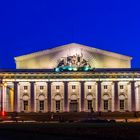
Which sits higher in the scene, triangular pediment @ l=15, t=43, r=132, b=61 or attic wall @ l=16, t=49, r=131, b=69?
triangular pediment @ l=15, t=43, r=132, b=61

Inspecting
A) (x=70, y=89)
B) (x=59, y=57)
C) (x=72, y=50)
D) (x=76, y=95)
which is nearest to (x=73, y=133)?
(x=76, y=95)

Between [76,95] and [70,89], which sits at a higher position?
[70,89]

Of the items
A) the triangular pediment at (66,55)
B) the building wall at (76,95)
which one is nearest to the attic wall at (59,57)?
the triangular pediment at (66,55)

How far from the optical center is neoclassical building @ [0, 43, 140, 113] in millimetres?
96000

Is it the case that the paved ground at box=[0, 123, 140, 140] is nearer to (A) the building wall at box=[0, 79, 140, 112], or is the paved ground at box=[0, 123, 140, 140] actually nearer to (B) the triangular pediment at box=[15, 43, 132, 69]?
(A) the building wall at box=[0, 79, 140, 112]

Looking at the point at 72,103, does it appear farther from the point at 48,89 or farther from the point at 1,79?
the point at 1,79

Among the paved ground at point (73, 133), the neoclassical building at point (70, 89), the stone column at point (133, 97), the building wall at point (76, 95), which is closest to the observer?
the paved ground at point (73, 133)

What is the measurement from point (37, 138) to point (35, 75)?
188 ft

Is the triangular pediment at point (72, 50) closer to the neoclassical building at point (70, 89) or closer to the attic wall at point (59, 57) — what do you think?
the attic wall at point (59, 57)

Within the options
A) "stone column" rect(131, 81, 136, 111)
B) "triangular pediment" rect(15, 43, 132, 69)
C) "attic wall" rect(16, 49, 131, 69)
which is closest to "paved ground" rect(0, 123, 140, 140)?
"stone column" rect(131, 81, 136, 111)

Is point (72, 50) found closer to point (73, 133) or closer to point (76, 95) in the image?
point (76, 95)

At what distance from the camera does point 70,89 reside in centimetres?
9750

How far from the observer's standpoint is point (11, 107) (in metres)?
96.2

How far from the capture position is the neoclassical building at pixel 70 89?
96.0 m
